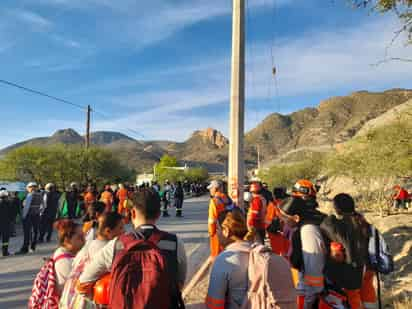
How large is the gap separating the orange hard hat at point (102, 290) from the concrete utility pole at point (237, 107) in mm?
5344

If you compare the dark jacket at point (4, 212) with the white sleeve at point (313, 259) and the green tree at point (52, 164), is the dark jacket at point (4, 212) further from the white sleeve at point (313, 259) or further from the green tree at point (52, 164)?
the green tree at point (52, 164)

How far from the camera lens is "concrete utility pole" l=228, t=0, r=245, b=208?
7664mm

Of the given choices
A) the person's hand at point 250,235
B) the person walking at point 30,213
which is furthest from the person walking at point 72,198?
the person's hand at point 250,235

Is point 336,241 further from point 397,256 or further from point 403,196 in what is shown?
point 403,196

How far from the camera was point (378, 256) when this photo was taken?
143 inches

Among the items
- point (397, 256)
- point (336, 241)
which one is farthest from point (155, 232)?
point (397, 256)

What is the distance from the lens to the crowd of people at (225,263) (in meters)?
2.18

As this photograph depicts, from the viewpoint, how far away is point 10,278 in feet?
23.6

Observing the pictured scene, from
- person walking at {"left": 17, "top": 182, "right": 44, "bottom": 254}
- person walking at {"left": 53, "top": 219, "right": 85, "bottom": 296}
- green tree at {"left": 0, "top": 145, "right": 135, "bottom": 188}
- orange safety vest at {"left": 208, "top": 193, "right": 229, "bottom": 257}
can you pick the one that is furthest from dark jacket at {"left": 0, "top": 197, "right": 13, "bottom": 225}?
green tree at {"left": 0, "top": 145, "right": 135, "bottom": 188}

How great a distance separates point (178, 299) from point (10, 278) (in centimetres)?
639

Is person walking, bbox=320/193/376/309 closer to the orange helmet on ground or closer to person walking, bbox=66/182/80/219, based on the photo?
the orange helmet on ground

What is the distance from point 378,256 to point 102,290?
2732mm

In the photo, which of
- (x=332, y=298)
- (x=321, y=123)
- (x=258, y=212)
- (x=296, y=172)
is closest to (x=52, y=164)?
(x=296, y=172)

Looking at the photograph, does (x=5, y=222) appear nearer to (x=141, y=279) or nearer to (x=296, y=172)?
(x=141, y=279)
